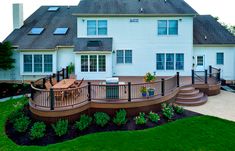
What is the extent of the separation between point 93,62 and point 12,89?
7.50 metres

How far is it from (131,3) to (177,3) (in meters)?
4.69

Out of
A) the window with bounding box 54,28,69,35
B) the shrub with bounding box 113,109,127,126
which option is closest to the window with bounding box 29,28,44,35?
the window with bounding box 54,28,69,35

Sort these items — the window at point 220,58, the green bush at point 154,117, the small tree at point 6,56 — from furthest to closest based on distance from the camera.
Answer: the window at point 220,58 → the small tree at point 6,56 → the green bush at point 154,117

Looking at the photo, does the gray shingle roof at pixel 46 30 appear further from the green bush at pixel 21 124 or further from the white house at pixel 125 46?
the green bush at pixel 21 124

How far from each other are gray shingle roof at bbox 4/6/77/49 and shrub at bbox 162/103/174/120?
12462 millimetres

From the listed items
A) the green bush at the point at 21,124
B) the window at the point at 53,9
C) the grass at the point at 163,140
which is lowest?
the grass at the point at 163,140

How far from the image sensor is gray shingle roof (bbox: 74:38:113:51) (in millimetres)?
20594

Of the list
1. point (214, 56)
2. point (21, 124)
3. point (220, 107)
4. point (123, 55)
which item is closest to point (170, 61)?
point (123, 55)

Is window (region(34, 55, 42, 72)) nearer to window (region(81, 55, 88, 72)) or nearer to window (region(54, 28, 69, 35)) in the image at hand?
window (region(54, 28, 69, 35))

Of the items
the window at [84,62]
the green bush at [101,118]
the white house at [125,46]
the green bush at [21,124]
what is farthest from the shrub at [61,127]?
the window at [84,62]

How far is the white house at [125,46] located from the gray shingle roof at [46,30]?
0.33 feet

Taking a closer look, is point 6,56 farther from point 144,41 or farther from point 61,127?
point 61,127

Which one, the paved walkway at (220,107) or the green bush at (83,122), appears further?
the paved walkway at (220,107)

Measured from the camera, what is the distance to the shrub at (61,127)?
10891 mm
